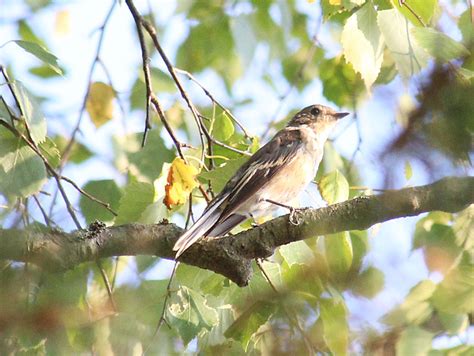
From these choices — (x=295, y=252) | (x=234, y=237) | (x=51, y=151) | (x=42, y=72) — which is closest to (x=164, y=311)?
(x=234, y=237)

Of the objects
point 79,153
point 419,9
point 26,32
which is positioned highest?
point 26,32

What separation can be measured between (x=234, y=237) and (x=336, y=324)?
1.55 meters

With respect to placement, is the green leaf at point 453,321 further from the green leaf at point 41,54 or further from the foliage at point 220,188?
the green leaf at point 41,54

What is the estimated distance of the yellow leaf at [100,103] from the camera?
208 inches

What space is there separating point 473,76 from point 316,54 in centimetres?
557

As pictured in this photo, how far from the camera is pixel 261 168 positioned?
16.3 feet

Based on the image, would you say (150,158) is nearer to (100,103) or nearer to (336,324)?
(100,103)

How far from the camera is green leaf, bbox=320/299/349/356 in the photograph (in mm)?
1903

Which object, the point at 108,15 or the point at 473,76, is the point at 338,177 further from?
the point at 473,76

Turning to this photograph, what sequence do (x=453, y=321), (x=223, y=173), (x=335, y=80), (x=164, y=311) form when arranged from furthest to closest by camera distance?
(x=335, y=80) < (x=223, y=173) < (x=164, y=311) < (x=453, y=321)

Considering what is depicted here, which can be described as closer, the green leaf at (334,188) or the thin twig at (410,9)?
the thin twig at (410,9)

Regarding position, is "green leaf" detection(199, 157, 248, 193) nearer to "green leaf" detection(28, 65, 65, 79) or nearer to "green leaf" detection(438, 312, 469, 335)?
"green leaf" detection(438, 312, 469, 335)

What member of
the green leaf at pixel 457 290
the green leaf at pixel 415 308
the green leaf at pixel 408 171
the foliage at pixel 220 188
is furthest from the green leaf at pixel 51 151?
the green leaf at pixel 408 171

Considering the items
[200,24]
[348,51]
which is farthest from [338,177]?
[200,24]
